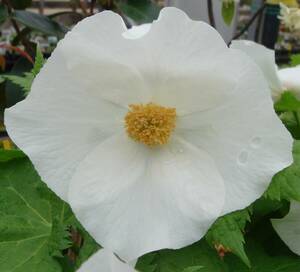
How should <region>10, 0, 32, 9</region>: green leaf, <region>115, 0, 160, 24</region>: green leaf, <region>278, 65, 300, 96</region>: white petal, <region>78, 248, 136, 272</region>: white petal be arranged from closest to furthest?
<region>78, 248, 136, 272</region>: white petal
<region>278, 65, 300, 96</region>: white petal
<region>115, 0, 160, 24</region>: green leaf
<region>10, 0, 32, 9</region>: green leaf

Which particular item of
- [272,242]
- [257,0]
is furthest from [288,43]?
[272,242]

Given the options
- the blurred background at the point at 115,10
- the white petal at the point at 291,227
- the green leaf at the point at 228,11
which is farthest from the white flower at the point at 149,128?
the green leaf at the point at 228,11

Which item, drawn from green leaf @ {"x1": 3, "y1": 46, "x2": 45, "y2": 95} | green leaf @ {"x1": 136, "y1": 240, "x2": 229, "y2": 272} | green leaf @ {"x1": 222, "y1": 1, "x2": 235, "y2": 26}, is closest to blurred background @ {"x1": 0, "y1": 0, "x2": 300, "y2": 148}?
green leaf @ {"x1": 222, "y1": 1, "x2": 235, "y2": 26}

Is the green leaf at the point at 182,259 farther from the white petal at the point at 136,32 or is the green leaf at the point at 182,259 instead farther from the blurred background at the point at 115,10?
the blurred background at the point at 115,10

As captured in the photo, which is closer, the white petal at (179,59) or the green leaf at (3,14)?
the white petal at (179,59)

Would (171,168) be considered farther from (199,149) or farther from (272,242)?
(272,242)

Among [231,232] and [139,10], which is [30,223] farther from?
[139,10]

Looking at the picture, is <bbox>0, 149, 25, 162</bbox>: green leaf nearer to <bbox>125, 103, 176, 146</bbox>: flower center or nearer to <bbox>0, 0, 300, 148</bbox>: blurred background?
<bbox>125, 103, 176, 146</bbox>: flower center

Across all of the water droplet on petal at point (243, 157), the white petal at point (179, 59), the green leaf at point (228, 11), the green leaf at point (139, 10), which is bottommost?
the green leaf at point (139, 10)
